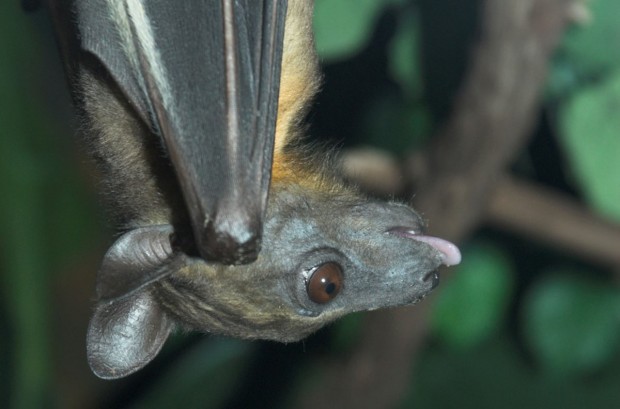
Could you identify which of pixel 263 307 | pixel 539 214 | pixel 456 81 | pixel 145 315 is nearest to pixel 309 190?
pixel 263 307

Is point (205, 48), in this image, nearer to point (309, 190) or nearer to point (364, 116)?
point (309, 190)

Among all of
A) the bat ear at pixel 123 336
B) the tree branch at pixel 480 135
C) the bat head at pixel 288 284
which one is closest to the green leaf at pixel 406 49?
the tree branch at pixel 480 135

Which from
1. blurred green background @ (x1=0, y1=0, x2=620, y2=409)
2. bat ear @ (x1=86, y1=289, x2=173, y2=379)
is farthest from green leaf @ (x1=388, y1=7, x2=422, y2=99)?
bat ear @ (x1=86, y1=289, x2=173, y2=379)

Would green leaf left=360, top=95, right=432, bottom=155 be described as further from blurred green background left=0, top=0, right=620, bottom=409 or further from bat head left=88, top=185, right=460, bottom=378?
bat head left=88, top=185, right=460, bottom=378

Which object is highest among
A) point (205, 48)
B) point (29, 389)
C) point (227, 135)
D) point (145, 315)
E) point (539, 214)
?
point (205, 48)

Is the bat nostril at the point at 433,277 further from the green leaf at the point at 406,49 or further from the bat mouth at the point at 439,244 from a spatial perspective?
the green leaf at the point at 406,49

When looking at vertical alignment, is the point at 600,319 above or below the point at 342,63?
below
